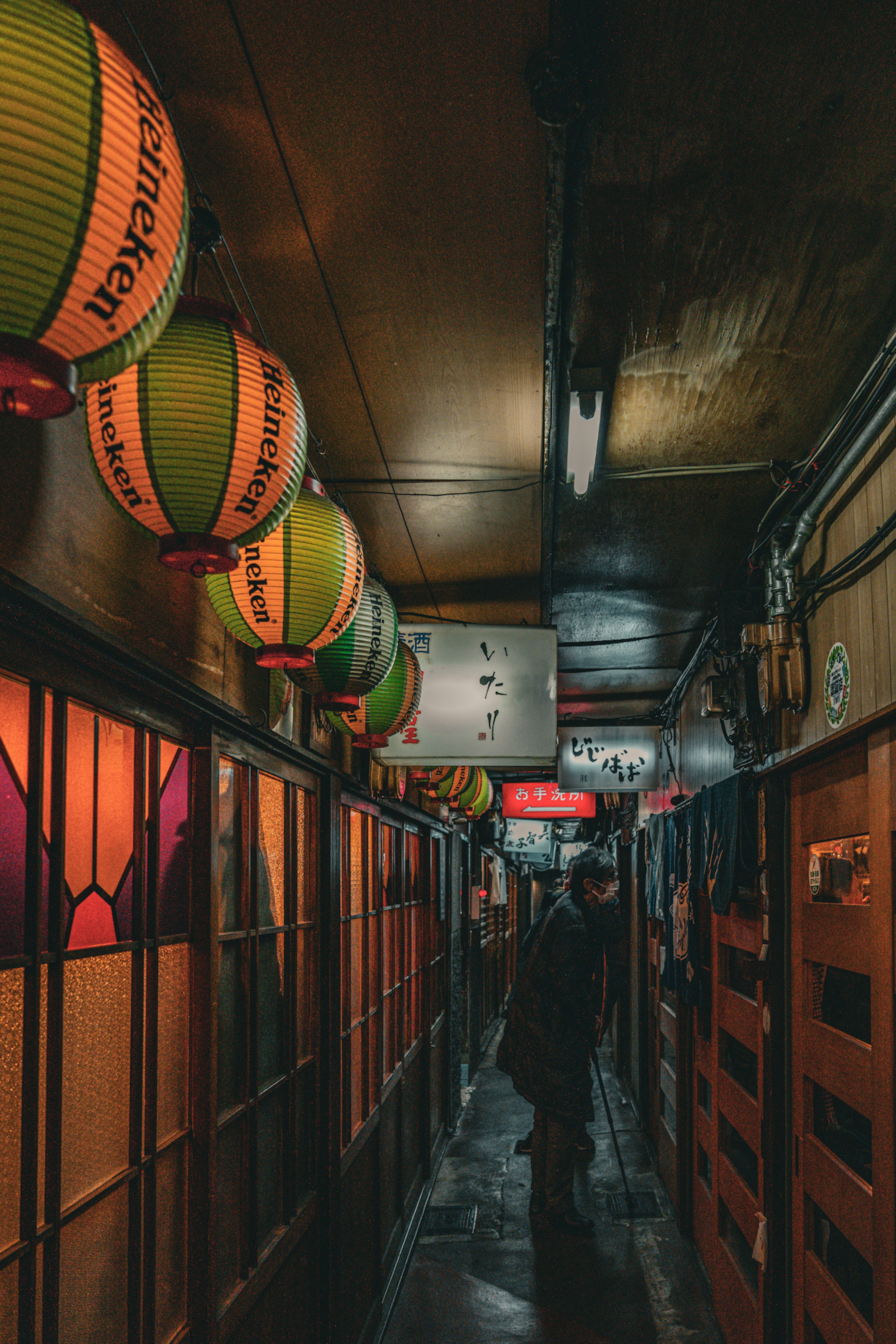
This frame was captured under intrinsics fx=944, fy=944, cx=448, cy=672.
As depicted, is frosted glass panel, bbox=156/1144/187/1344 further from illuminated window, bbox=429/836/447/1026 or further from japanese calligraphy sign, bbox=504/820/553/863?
japanese calligraphy sign, bbox=504/820/553/863

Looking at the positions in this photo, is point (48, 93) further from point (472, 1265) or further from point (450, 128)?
point (472, 1265)

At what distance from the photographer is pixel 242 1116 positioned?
4520mm

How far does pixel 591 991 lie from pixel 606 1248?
7.80ft

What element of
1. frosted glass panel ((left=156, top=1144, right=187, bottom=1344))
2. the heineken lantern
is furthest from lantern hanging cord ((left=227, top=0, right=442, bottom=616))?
the heineken lantern

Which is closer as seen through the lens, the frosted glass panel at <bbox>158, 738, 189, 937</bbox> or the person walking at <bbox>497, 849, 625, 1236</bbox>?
the frosted glass panel at <bbox>158, 738, 189, 937</bbox>

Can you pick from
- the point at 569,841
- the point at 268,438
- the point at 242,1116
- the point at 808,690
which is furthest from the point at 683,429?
the point at 569,841

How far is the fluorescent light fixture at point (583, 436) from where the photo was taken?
4.84 meters

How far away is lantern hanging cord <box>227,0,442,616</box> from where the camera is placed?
2.79 m

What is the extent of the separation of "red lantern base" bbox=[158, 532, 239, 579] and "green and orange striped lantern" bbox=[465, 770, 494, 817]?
24.8ft

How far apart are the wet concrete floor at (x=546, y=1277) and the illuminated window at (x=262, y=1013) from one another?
112 inches

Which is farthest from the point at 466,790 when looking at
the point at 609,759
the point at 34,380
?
the point at 34,380

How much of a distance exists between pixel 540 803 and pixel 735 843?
10567 mm

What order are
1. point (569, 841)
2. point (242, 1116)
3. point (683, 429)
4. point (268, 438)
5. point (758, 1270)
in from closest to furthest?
point (268, 438), point (242, 1116), point (683, 429), point (758, 1270), point (569, 841)

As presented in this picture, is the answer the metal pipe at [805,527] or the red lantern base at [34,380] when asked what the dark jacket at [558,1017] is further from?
the red lantern base at [34,380]
